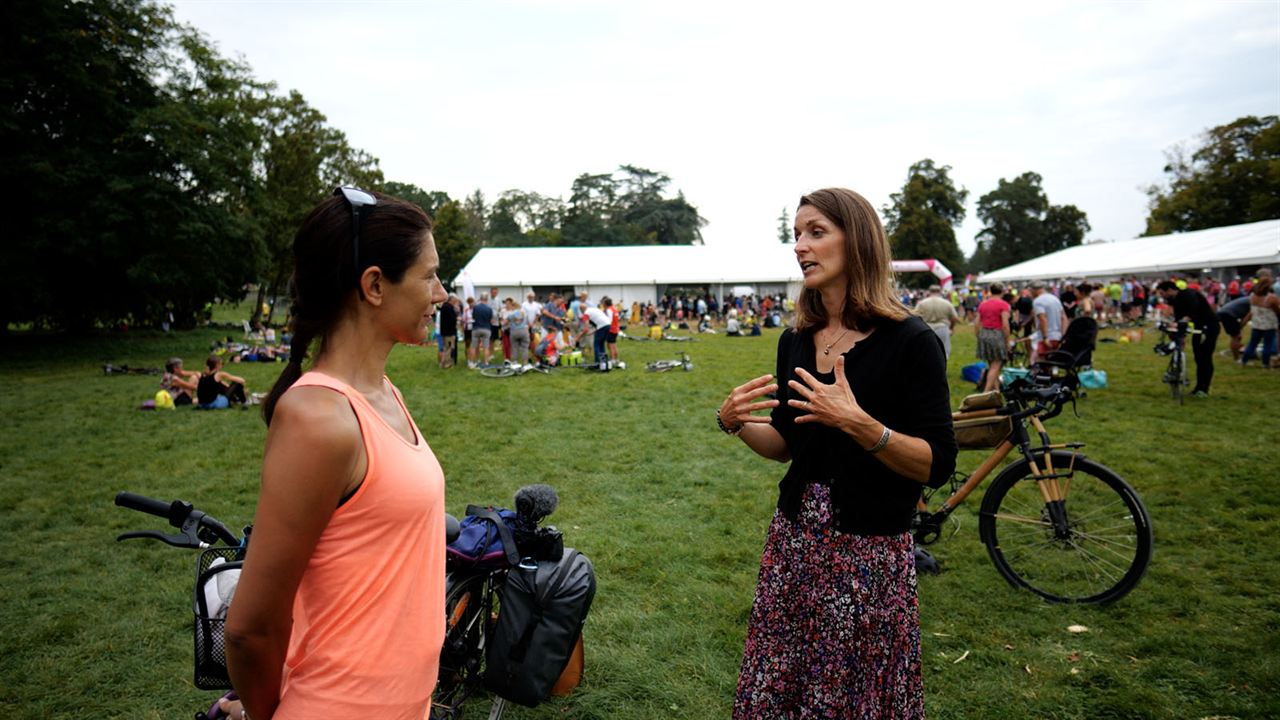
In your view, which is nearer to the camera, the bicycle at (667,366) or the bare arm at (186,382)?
the bare arm at (186,382)

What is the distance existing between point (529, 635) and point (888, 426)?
1.96m

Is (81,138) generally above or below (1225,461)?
above

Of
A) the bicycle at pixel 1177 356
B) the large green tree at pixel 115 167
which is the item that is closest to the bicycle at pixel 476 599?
the bicycle at pixel 1177 356

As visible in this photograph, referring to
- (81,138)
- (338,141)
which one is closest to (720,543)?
(81,138)

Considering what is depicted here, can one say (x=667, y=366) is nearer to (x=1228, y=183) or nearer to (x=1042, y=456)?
(x=1042, y=456)

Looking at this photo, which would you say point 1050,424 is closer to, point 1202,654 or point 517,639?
point 1202,654

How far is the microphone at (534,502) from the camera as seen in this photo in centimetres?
322

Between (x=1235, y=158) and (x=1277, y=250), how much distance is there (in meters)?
37.9

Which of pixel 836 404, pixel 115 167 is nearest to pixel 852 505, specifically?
pixel 836 404

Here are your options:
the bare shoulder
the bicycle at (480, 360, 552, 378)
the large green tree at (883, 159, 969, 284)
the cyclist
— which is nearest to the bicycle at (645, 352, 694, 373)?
the bicycle at (480, 360, 552, 378)

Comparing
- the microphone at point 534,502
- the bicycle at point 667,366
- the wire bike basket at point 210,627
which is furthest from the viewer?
the bicycle at point 667,366

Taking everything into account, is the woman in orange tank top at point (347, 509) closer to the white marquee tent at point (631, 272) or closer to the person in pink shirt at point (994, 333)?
the person in pink shirt at point (994, 333)

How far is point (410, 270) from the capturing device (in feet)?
4.89

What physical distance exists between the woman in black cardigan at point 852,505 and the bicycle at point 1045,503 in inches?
92.8
